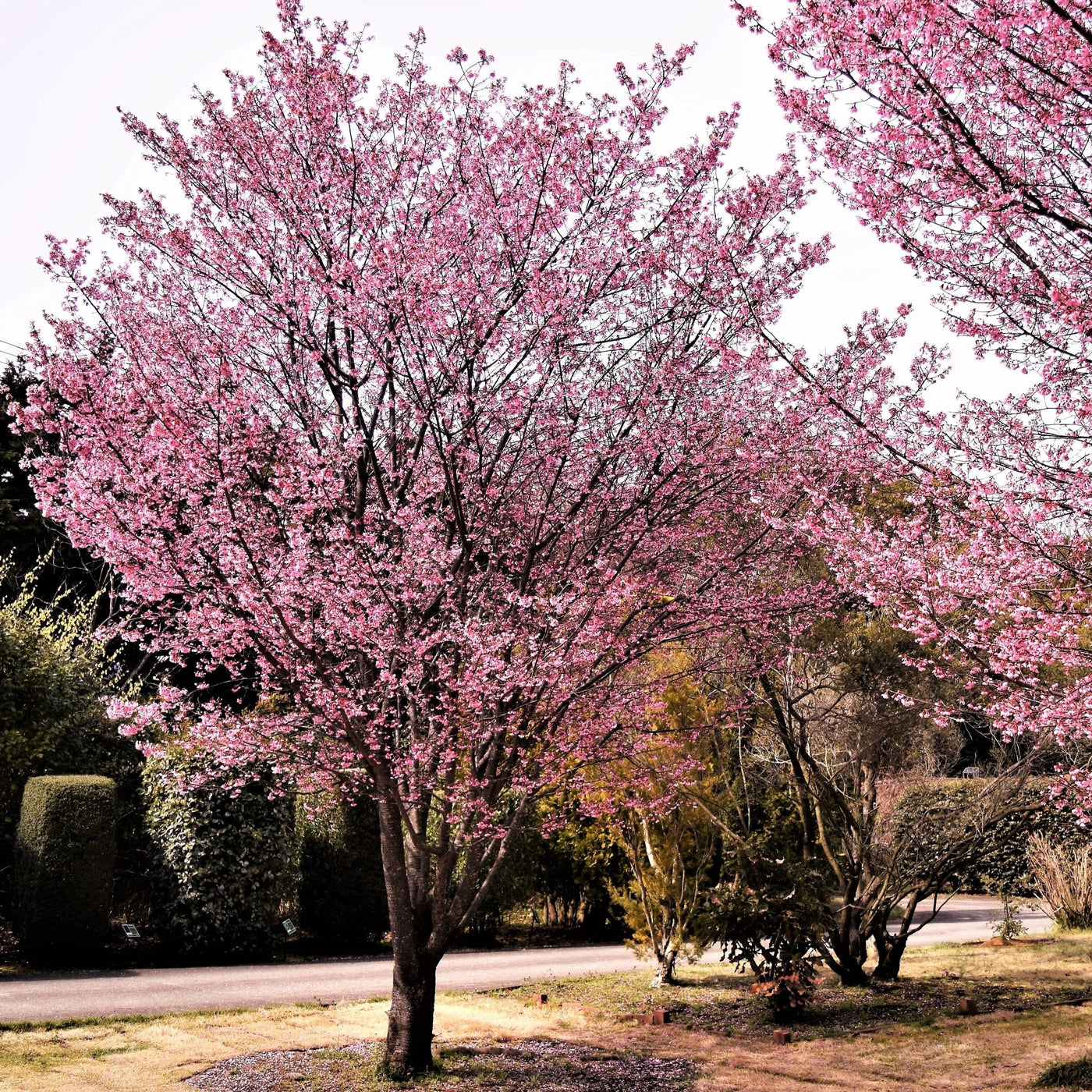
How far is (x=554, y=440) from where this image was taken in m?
5.90

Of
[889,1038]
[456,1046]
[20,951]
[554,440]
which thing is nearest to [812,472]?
[554,440]

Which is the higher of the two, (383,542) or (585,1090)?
(383,542)

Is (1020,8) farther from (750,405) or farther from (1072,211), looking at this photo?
(750,405)

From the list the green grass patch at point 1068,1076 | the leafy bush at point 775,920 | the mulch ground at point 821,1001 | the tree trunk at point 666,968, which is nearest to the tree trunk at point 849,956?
the mulch ground at point 821,1001

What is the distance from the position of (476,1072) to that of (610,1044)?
1.24 m

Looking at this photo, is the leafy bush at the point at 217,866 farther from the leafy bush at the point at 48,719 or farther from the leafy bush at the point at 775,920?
the leafy bush at the point at 775,920

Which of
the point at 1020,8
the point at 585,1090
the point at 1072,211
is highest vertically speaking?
the point at 1020,8

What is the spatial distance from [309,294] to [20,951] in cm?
830

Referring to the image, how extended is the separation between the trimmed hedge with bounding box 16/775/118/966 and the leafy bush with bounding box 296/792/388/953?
2.29 meters

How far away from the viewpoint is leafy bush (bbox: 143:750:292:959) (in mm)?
10375

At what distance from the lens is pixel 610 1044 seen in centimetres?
675

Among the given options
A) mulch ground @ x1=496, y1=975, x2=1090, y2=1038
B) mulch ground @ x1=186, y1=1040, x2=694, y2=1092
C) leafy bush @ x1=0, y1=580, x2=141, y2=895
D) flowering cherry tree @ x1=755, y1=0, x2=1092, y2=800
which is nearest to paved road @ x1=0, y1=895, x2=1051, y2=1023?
mulch ground @ x1=496, y1=975, x2=1090, y2=1038

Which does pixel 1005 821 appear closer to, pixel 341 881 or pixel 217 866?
pixel 341 881

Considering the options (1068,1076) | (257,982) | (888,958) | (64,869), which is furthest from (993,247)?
(64,869)
